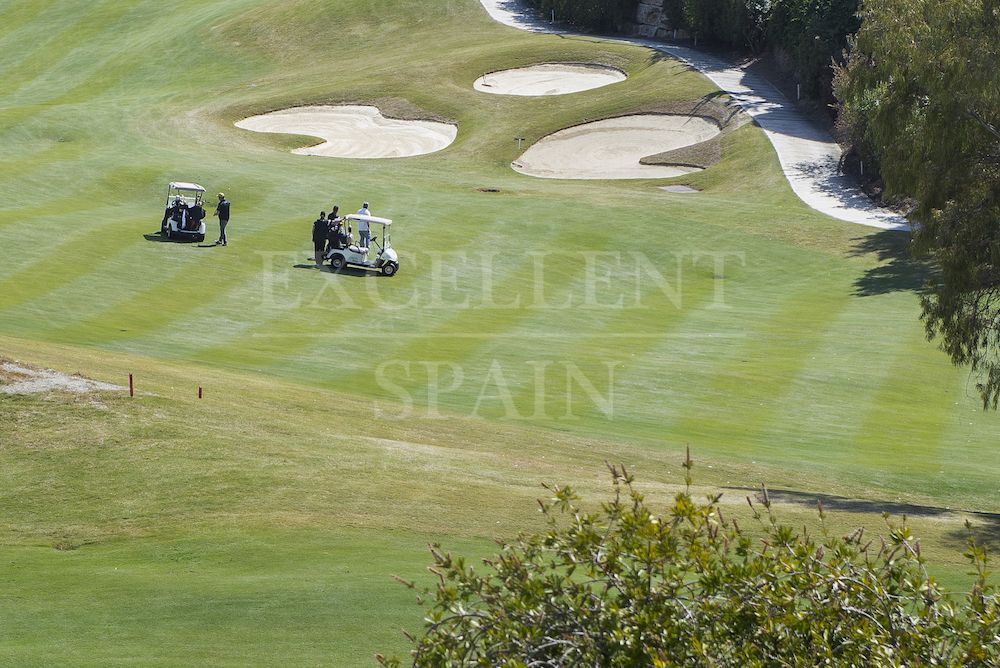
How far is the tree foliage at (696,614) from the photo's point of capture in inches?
302

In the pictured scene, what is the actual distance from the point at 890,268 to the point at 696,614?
38.2 metres

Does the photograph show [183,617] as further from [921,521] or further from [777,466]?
[777,466]

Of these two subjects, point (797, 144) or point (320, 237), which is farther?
point (797, 144)

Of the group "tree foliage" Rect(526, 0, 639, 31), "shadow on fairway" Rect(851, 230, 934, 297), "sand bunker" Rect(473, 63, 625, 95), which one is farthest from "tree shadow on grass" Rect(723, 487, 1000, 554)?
"tree foliage" Rect(526, 0, 639, 31)

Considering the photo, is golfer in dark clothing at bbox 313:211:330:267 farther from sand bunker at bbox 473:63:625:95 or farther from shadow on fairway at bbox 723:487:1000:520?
sand bunker at bbox 473:63:625:95

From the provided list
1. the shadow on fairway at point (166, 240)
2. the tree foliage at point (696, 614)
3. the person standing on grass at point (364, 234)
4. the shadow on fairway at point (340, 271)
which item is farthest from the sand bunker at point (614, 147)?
the tree foliage at point (696, 614)

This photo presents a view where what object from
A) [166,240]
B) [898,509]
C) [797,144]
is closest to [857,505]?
[898,509]

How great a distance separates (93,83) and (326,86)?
13.5 metres

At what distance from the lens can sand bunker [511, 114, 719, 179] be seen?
57750 mm

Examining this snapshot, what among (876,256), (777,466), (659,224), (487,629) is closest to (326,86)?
(659,224)

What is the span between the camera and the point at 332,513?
17484 millimetres

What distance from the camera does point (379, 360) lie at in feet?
97.3

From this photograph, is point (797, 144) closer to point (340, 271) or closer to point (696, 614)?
point (340, 271)

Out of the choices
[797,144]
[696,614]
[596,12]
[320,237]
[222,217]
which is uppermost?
[596,12]
